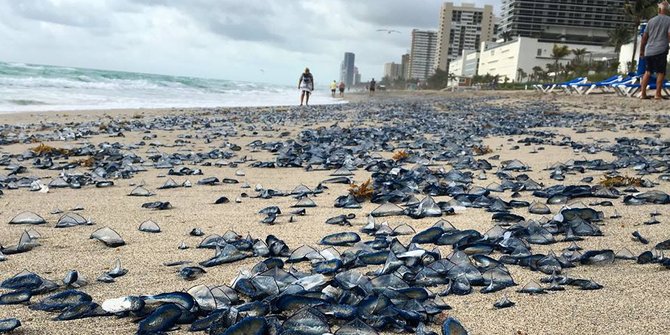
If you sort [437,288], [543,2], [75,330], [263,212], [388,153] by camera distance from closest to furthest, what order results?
[75,330], [437,288], [263,212], [388,153], [543,2]

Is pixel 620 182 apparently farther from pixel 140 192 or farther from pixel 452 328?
pixel 140 192

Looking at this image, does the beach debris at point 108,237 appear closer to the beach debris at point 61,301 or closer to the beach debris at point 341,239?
the beach debris at point 61,301

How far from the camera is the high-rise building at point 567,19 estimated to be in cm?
14675

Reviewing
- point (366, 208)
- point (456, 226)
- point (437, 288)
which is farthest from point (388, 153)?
point (437, 288)

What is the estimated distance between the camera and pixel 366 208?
4277 mm

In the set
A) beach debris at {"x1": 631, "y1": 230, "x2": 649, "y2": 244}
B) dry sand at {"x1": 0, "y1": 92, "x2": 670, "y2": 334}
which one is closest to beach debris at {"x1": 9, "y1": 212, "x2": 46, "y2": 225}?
dry sand at {"x1": 0, "y1": 92, "x2": 670, "y2": 334}

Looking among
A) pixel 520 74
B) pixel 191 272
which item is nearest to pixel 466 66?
pixel 520 74

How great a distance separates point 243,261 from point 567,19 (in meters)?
167

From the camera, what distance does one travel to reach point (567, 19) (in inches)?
5896

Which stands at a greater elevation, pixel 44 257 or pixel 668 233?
pixel 668 233

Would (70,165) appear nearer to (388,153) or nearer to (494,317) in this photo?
(388,153)

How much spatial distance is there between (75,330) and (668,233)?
11.0ft

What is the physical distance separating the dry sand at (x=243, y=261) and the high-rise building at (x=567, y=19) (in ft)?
501

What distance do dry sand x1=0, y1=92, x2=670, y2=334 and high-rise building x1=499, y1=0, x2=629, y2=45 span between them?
501 feet
